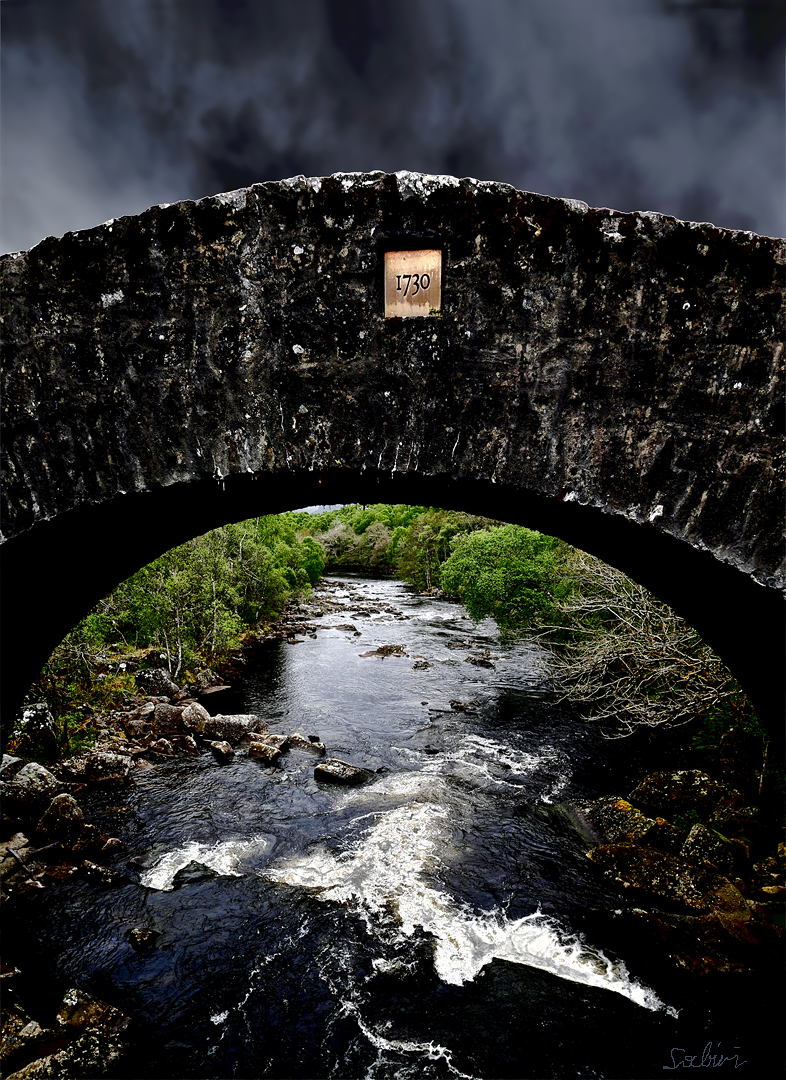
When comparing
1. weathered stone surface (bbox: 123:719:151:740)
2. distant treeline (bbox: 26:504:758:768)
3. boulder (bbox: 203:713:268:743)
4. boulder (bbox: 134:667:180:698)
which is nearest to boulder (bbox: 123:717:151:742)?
weathered stone surface (bbox: 123:719:151:740)

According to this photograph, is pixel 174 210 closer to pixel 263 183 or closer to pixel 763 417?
pixel 263 183

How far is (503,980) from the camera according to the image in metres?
6.45

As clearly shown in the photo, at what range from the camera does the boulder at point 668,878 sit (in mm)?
7531

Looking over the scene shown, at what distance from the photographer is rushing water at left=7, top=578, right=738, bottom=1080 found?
5.59 m

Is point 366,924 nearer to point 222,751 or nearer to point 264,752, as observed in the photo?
point 264,752

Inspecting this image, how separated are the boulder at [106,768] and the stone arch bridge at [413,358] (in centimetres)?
990

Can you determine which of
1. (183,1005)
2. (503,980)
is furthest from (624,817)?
(183,1005)

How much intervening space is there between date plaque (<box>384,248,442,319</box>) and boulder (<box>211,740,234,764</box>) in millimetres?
11759

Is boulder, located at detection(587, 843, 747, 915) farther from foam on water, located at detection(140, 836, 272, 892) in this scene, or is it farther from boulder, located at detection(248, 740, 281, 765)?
boulder, located at detection(248, 740, 281, 765)

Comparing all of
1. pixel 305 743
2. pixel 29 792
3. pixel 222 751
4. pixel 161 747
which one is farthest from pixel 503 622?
pixel 29 792

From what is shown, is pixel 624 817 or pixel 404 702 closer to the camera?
pixel 624 817

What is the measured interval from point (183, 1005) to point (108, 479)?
6.24m

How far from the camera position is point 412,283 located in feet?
8.57
